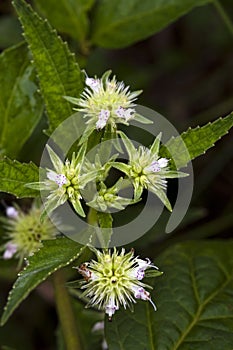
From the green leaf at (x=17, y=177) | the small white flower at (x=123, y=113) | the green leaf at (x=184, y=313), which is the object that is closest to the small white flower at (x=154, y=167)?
the small white flower at (x=123, y=113)

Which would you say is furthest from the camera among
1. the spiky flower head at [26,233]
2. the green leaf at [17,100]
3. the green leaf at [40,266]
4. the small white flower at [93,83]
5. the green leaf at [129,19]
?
the green leaf at [129,19]

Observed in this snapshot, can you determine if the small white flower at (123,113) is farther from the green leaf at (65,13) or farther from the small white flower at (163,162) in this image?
the green leaf at (65,13)

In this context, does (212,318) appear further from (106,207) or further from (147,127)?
(147,127)

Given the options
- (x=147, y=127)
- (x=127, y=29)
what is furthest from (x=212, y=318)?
(x=127, y=29)

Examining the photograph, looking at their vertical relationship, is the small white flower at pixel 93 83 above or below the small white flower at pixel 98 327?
above

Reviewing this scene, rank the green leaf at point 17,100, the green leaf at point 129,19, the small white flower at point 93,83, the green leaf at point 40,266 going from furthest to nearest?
the green leaf at point 129,19, the green leaf at point 17,100, the small white flower at point 93,83, the green leaf at point 40,266

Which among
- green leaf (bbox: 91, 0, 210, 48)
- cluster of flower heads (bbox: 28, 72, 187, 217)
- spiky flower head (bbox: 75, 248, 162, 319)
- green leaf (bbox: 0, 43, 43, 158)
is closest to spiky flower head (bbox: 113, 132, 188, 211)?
cluster of flower heads (bbox: 28, 72, 187, 217)

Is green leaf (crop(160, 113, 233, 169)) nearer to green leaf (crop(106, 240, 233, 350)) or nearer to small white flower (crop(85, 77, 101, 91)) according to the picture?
small white flower (crop(85, 77, 101, 91))

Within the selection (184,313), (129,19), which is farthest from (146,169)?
(129,19)
